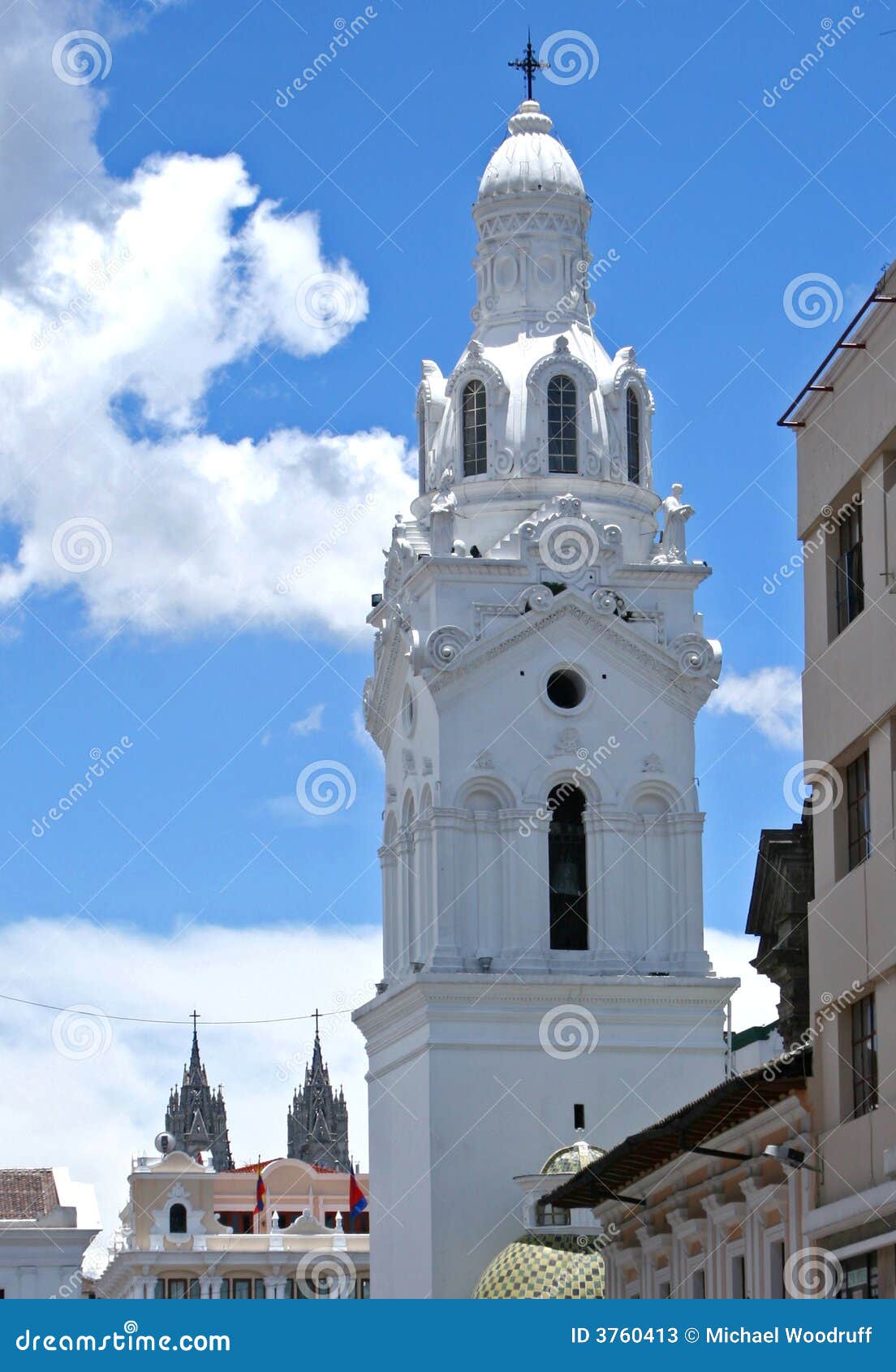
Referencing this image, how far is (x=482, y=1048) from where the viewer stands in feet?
209

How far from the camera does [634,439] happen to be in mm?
69000

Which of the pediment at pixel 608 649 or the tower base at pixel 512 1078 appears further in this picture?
the pediment at pixel 608 649

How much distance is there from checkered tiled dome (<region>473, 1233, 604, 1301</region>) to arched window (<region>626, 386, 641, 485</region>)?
59.9ft

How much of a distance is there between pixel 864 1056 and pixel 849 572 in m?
5.28

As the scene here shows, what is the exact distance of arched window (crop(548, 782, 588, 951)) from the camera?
214 feet

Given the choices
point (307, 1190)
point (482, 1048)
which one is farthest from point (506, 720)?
point (307, 1190)

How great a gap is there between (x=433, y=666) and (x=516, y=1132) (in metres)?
10.0

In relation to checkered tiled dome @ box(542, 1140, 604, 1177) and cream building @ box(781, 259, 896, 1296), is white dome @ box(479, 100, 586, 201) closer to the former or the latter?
checkered tiled dome @ box(542, 1140, 604, 1177)

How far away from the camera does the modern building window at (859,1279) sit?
30.0m

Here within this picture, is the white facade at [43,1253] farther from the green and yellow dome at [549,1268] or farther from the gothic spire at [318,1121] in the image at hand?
the gothic spire at [318,1121]

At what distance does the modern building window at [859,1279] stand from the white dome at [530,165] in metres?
41.3

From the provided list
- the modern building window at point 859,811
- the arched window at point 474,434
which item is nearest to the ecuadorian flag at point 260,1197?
the arched window at point 474,434

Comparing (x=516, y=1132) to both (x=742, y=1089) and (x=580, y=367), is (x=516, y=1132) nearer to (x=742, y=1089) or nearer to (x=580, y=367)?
(x=580, y=367)

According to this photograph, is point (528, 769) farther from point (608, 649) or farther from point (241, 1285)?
point (241, 1285)
